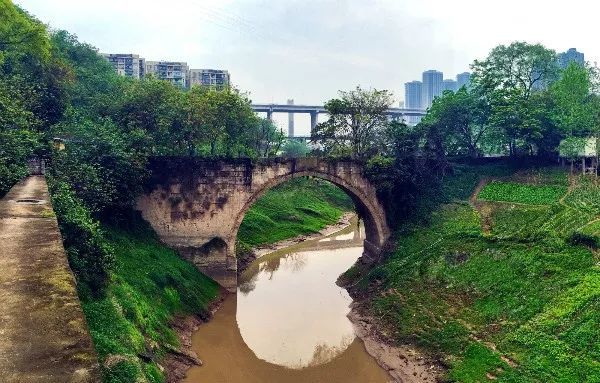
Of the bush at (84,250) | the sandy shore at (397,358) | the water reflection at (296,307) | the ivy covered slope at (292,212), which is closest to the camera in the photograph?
the bush at (84,250)

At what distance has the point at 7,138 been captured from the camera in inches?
672

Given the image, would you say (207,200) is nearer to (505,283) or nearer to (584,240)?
(505,283)

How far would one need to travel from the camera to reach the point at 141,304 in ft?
58.0

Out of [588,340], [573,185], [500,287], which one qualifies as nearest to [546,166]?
[573,185]

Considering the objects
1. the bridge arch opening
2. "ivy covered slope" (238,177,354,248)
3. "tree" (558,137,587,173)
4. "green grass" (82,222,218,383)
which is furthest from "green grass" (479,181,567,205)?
"ivy covered slope" (238,177,354,248)

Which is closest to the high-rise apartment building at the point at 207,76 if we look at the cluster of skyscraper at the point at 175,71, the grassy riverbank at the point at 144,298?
the cluster of skyscraper at the point at 175,71

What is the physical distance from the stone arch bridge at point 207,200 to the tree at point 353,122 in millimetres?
3612

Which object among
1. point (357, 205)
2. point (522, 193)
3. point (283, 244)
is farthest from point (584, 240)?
point (283, 244)

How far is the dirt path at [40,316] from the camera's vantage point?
4.80 m

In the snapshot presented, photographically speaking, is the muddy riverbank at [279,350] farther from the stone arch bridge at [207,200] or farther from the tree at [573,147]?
the tree at [573,147]

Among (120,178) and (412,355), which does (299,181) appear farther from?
(412,355)

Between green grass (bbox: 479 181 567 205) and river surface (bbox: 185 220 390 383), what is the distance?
10.1 metres

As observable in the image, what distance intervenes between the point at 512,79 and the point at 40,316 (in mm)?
33281

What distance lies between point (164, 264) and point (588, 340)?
1701 centimetres
